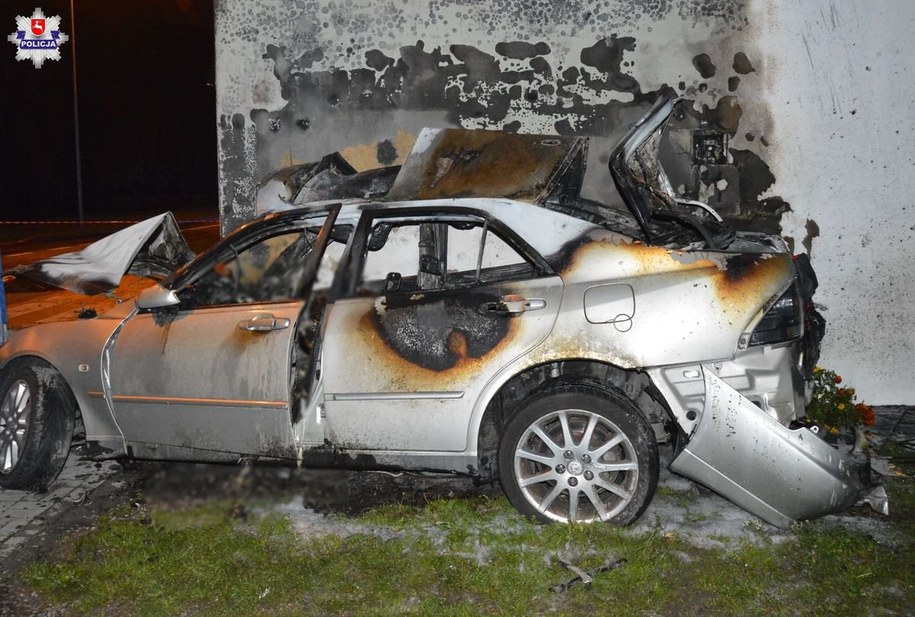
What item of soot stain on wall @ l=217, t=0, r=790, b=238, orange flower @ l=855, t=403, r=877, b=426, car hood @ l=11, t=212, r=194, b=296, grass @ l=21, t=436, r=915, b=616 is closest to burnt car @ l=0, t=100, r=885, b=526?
grass @ l=21, t=436, r=915, b=616

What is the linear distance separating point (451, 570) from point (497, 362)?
1007mm

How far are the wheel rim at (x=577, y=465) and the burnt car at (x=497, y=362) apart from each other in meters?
0.01

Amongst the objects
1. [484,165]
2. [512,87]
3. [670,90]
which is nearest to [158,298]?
[484,165]

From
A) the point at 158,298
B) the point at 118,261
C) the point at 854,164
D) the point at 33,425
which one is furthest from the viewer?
the point at 854,164

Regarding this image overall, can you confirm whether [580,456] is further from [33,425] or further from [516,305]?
[33,425]

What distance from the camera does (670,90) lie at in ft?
22.1

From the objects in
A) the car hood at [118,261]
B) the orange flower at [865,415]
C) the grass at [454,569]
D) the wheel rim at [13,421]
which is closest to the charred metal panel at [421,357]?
the grass at [454,569]

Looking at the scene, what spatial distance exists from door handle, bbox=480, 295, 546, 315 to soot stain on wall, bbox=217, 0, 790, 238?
9.82ft

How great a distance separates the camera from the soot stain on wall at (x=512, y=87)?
21.8 ft

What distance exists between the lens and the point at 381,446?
4398 millimetres

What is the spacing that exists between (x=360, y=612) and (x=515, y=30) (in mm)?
4912

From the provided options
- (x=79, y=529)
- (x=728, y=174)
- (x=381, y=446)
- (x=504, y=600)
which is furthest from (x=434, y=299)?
(x=728, y=174)

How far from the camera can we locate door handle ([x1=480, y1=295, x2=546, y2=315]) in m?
4.21

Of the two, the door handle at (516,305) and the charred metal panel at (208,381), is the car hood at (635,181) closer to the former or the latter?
the door handle at (516,305)
